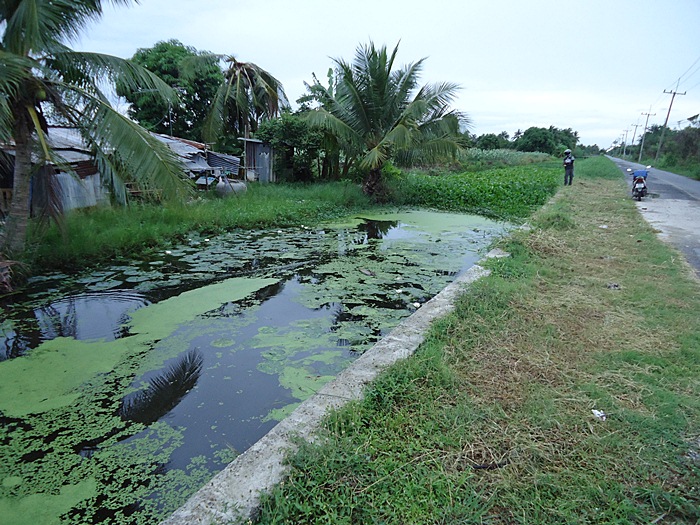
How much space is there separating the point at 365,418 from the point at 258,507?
731mm

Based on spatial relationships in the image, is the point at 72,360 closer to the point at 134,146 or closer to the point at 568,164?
the point at 134,146

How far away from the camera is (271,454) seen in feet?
6.29

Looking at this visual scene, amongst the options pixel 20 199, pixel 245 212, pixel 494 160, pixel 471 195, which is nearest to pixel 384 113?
pixel 471 195

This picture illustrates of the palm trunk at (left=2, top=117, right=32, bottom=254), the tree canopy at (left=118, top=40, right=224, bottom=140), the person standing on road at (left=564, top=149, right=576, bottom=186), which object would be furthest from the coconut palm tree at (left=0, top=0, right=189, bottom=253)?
the person standing on road at (left=564, top=149, right=576, bottom=186)

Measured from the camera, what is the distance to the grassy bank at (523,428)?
1.67 meters

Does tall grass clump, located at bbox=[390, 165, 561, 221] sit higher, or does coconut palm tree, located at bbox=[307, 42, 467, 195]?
coconut palm tree, located at bbox=[307, 42, 467, 195]

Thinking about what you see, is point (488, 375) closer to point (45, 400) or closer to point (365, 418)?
point (365, 418)

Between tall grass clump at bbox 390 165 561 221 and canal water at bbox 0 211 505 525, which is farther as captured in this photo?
tall grass clump at bbox 390 165 561 221

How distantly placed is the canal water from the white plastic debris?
1.71 metres

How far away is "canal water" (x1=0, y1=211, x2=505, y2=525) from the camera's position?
2.11m

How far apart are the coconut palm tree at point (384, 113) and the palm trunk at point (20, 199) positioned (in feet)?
22.0

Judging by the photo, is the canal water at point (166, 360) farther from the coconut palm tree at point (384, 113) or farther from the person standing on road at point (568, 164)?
the person standing on road at point (568, 164)

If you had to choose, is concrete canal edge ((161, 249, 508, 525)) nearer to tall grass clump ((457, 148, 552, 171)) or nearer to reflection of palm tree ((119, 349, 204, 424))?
reflection of palm tree ((119, 349, 204, 424))

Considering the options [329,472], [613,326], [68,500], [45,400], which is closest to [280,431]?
[329,472]
